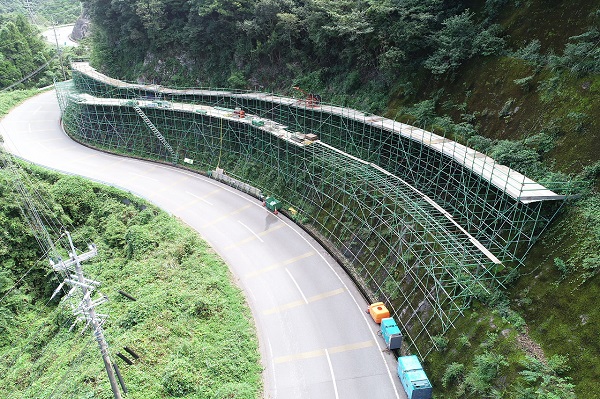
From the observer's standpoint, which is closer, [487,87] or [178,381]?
[178,381]

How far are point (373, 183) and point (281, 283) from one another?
9003mm

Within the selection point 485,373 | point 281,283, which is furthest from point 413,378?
point 281,283

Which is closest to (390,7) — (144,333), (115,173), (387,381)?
(387,381)

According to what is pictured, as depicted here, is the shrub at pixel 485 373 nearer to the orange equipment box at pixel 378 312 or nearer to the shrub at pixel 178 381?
the orange equipment box at pixel 378 312

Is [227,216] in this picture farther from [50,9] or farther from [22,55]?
[50,9]

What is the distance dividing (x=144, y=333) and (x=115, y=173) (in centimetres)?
2562

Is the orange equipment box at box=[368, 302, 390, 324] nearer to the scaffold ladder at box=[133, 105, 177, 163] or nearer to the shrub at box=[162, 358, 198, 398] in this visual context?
the shrub at box=[162, 358, 198, 398]

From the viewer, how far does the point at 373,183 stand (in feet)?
86.2

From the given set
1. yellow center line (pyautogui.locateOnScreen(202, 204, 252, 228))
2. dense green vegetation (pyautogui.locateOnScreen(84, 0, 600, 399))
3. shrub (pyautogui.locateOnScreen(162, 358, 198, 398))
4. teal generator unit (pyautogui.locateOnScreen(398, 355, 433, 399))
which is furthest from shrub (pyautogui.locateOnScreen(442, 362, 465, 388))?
yellow center line (pyautogui.locateOnScreen(202, 204, 252, 228))

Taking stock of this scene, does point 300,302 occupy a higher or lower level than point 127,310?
lower

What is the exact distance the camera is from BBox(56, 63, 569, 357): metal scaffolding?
19766mm

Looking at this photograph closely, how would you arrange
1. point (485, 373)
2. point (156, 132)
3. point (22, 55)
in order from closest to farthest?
point (485, 373)
point (156, 132)
point (22, 55)

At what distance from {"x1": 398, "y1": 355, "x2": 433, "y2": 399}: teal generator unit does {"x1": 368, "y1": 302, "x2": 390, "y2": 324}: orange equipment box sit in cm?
336

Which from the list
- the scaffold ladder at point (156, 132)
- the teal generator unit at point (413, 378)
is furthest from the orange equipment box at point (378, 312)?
the scaffold ladder at point (156, 132)
